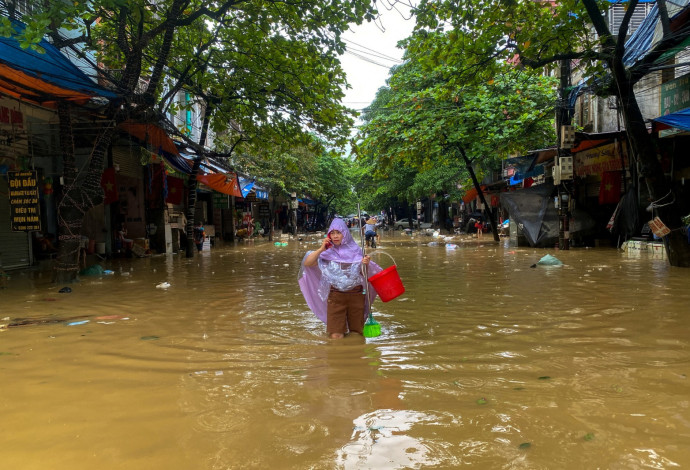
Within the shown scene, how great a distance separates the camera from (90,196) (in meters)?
9.76

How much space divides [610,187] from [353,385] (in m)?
14.8

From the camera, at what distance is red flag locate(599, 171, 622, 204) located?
15.3 m

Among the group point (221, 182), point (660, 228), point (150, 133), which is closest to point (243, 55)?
point (150, 133)

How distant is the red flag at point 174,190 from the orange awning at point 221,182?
103 cm

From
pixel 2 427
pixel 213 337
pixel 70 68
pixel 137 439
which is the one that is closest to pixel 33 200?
pixel 70 68

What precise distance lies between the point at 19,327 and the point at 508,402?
18.0 ft

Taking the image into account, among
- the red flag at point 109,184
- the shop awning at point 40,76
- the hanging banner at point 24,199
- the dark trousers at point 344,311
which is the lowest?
the dark trousers at point 344,311

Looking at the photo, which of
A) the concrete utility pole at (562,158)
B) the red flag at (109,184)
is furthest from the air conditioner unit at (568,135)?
the red flag at (109,184)

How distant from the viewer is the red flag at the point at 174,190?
60.2ft

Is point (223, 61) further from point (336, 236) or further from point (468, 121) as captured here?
point (336, 236)

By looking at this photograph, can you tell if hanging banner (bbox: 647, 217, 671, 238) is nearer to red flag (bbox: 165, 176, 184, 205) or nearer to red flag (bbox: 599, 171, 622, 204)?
red flag (bbox: 599, 171, 622, 204)

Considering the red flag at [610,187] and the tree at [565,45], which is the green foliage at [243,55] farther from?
the red flag at [610,187]

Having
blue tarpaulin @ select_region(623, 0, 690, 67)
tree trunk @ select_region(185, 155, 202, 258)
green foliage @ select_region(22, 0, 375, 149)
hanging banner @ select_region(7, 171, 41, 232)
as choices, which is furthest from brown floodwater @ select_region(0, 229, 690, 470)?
tree trunk @ select_region(185, 155, 202, 258)

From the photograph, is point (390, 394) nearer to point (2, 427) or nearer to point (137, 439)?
point (137, 439)
